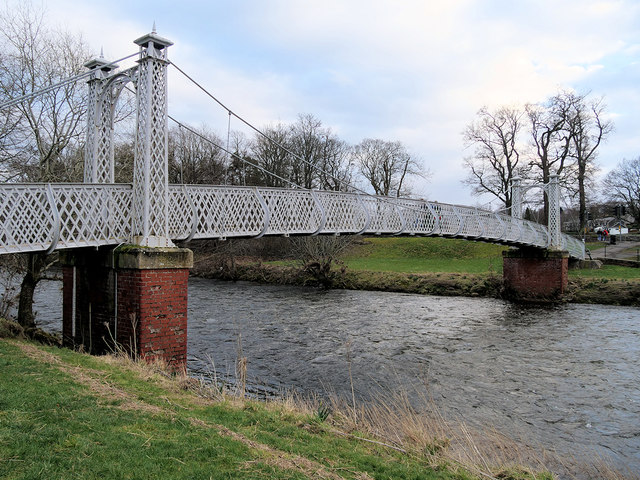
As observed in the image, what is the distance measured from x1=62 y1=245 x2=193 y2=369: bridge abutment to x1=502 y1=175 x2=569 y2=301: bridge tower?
17.0 m

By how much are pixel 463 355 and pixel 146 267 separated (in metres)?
7.82

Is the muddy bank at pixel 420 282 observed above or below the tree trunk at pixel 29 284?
below

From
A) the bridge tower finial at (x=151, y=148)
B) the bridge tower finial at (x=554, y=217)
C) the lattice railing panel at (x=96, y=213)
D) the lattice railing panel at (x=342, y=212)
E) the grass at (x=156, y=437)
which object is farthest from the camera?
the bridge tower finial at (x=554, y=217)

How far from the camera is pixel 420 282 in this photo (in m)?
23.8

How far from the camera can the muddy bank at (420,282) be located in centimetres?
1889

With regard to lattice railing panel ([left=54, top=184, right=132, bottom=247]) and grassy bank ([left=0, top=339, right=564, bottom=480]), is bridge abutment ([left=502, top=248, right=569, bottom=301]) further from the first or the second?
lattice railing panel ([left=54, top=184, right=132, bottom=247])

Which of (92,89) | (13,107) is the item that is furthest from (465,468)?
(13,107)

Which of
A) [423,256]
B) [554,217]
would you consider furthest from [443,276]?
[423,256]

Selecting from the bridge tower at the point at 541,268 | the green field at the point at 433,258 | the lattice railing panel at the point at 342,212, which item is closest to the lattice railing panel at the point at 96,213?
the lattice railing panel at the point at 342,212

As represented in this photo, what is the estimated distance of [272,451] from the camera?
408cm

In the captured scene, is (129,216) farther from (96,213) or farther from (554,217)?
(554,217)

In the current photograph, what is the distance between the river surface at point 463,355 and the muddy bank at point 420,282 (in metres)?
1.16

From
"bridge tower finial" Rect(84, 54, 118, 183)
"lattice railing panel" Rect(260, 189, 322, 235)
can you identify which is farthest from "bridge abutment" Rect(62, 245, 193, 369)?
"lattice railing panel" Rect(260, 189, 322, 235)

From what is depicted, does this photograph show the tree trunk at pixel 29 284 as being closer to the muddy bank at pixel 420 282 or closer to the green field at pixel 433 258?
the muddy bank at pixel 420 282
